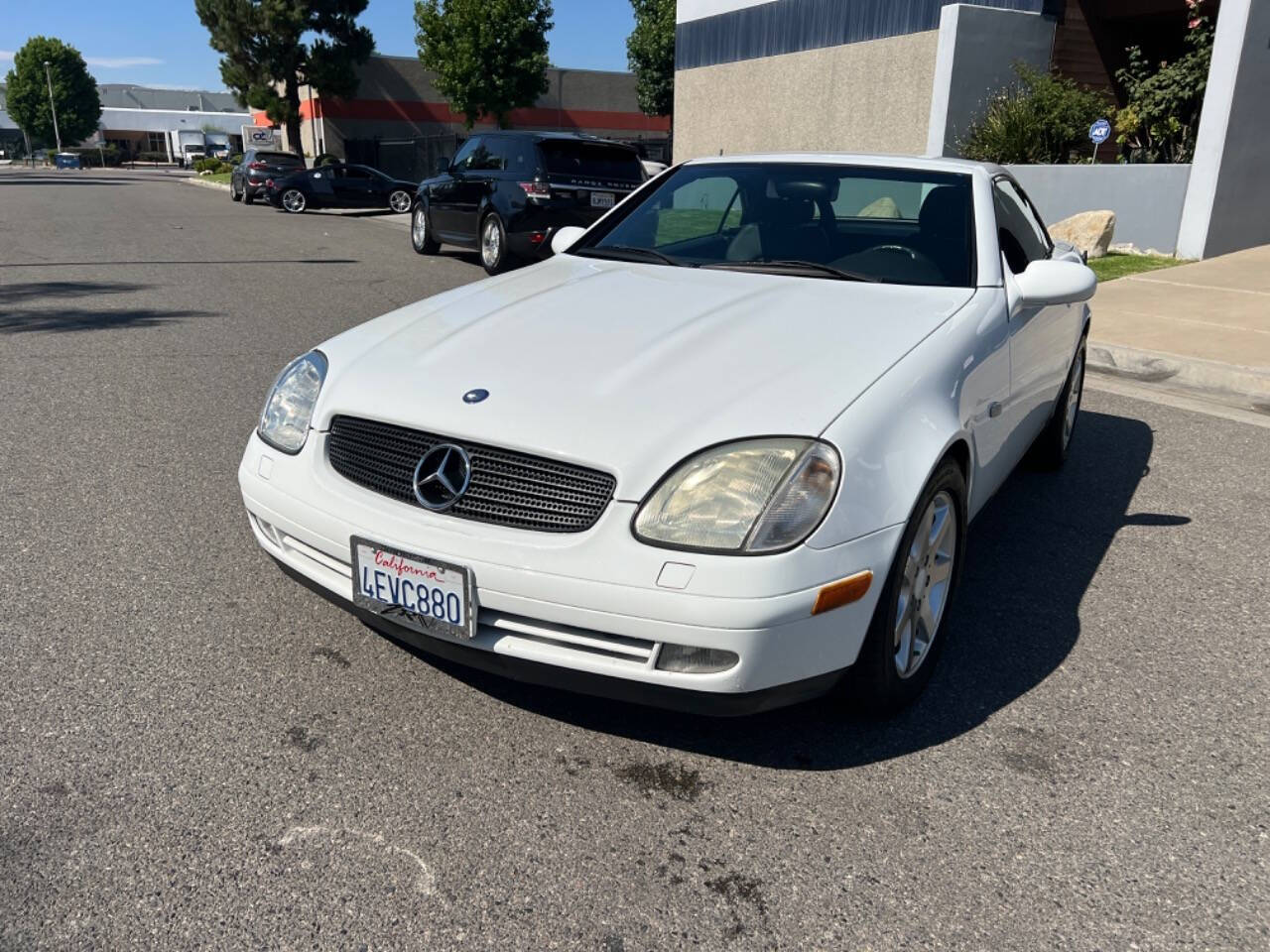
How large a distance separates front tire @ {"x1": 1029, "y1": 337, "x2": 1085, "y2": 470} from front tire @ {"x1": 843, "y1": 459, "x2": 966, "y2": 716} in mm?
1950

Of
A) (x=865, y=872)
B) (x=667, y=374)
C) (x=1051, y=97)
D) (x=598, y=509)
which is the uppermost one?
(x=1051, y=97)

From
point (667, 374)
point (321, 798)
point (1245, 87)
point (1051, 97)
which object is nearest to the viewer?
point (321, 798)

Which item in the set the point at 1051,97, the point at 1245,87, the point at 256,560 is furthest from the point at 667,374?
the point at 1051,97

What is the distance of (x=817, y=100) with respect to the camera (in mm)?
20547

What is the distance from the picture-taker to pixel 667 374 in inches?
105

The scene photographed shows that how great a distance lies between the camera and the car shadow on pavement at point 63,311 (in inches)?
328

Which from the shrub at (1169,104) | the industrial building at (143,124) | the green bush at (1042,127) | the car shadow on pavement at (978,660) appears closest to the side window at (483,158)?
the green bush at (1042,127)

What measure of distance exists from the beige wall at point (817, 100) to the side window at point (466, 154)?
625 cm

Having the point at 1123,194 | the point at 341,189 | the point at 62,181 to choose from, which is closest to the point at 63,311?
the point at 1123,194

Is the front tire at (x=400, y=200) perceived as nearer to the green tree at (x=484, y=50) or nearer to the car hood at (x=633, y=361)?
the green tree at (x=484, y=50)

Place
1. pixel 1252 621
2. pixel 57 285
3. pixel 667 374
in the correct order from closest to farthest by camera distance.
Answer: pixel 667 374 → pixel 1252 621 → pixel 57 285

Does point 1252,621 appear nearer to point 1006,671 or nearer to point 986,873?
point 1006,671

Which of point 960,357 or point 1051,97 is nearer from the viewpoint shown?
point 960,357

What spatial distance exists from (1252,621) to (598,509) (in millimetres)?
2531
